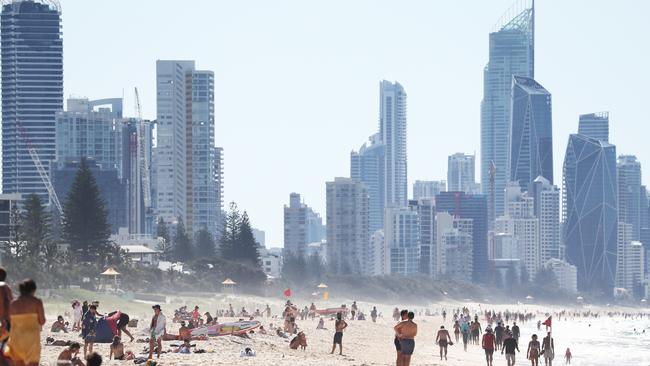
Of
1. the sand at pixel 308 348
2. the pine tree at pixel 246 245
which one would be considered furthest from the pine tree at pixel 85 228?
the pine tree at pixel 246 245

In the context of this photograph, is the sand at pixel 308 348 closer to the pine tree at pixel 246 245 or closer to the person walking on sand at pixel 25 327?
→ the person walking on sand at pixel 25 327

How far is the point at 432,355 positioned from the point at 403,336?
976 inches

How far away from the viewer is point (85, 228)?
87500 mm

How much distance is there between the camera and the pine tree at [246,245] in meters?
118

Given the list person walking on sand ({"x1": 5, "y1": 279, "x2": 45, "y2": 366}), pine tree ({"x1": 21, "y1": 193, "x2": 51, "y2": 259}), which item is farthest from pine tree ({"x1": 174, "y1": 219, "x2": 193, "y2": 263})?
person walking on sand ({"x1": 5, "y1": 279, "x2": 45, "y2": 366})

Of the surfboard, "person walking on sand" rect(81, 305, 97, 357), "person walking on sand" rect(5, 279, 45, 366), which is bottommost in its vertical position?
the surfboard

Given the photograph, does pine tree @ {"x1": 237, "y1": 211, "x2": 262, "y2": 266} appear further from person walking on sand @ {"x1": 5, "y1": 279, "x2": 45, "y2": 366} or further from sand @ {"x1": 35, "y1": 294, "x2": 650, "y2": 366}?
person walking on sand @ {"x1": 5, "y1": 279, "x2": 45, "y2": 366}

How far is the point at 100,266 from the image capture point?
3258 inches

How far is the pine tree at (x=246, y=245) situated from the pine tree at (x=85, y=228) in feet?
101

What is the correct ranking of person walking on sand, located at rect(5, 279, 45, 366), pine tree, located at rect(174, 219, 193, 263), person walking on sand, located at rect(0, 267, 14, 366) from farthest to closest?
1. pine tree, located at rect(174, 219, 193, 263)
2. person walking on sand, located at rect(5, 279, 45, 366)
3. person walking on sand, located at rect(0, 267, 14, 366)

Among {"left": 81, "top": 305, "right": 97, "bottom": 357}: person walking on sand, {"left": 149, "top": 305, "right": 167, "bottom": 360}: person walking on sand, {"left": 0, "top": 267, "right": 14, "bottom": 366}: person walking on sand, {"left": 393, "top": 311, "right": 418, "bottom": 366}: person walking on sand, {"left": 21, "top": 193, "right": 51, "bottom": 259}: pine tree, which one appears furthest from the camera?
{"left": 21, "top": 193, "right": 51, "bottom": 259}: pine tree

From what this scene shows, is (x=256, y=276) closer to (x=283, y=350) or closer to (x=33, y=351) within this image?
(x=283, y=350)

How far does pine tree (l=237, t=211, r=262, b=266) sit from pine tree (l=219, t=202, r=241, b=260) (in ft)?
1.42

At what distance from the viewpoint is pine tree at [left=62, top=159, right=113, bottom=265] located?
8712 centimetres
